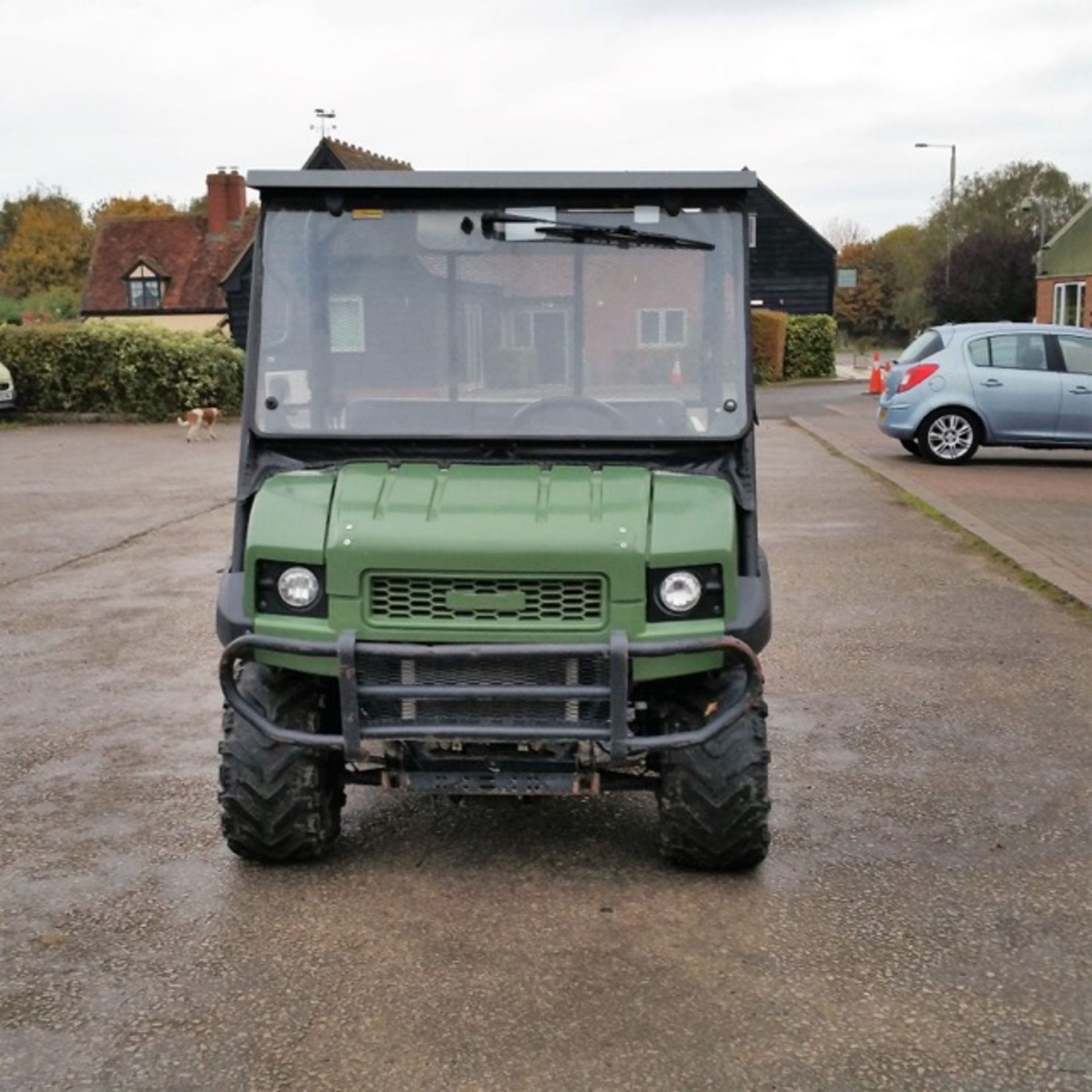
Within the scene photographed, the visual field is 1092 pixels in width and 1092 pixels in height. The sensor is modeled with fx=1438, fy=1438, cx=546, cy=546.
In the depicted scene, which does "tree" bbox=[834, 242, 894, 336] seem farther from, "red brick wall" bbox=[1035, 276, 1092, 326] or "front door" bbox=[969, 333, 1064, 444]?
"front door" bbox=[969, 333, 1064, 444]

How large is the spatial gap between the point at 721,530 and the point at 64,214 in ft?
280

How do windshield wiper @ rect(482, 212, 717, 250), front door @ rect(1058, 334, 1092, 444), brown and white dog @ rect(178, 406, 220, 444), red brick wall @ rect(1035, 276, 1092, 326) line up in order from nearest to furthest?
windshield wiper @ rect(482, 212, 717, 250) < front door @ rect(1058, 334, 1092, 444) < brown and white dog @ rect(178, 406, 220, 444) < red brick wall @ rect(1035, 276, 1092, 326)

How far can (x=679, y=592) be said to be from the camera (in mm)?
4145

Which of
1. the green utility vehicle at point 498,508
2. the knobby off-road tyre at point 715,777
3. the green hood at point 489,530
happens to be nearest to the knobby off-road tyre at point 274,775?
the green utility vehicle at point 498,508

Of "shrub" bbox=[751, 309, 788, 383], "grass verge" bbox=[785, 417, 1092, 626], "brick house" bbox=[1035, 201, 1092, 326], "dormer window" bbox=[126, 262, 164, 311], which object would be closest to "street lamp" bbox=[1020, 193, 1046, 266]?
"brick house" bbox=[1035, 201, 1092, 326]

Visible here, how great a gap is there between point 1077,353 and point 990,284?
41.0 meters

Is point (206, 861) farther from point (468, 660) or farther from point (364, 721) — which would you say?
point (468, 660)

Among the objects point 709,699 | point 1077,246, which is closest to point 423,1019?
point 709,699

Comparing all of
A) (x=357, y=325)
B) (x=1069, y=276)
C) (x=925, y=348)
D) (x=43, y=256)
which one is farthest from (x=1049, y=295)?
(x=43, y=256)

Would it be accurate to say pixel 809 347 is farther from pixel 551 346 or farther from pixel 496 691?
pixel 496 691

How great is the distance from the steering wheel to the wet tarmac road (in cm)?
140

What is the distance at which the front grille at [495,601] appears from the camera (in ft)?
13.4

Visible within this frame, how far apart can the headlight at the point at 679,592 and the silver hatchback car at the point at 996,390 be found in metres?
13.4

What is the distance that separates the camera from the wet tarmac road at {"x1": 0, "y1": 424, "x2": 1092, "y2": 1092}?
11.2 feet
